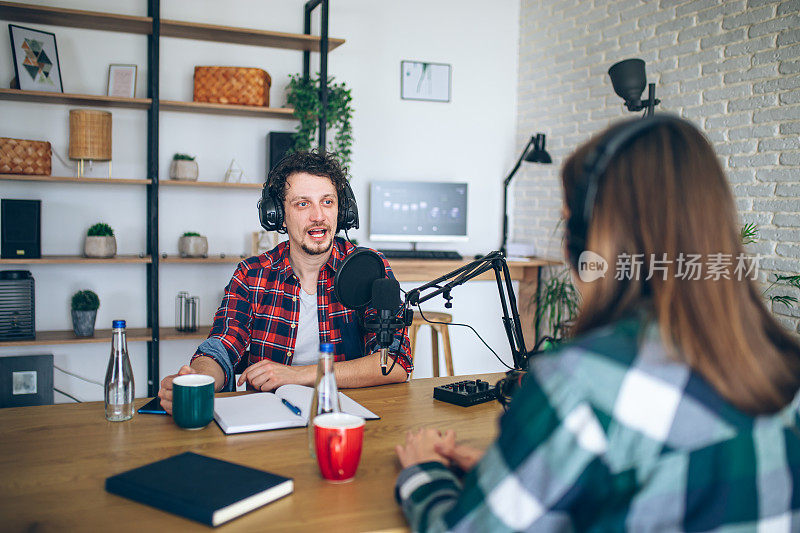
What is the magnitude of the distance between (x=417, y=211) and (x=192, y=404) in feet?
9.86

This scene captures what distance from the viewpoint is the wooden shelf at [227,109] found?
3.50m

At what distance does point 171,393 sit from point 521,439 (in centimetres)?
93

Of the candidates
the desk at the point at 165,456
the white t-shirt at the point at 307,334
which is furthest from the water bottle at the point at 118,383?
the white t-shirt at the point at 307,334

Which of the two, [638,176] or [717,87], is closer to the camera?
[638,176]

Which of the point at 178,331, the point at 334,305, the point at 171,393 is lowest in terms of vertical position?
the point at 178,331

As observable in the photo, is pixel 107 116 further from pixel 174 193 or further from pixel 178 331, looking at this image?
pixel 178 331

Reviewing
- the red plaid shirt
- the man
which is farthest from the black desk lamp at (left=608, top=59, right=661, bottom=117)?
the red plaid shirt

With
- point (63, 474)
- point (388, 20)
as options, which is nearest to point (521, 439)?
point (63, 474)

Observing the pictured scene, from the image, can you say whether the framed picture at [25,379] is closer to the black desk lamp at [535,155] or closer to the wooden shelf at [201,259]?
the wooden shelf at [201,259]

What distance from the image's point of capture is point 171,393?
4.64 feet

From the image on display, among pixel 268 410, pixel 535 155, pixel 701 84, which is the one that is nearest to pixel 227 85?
→ pixel 535 155

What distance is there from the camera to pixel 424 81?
172 inches

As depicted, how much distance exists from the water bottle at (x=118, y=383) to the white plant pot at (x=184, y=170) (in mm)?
2403

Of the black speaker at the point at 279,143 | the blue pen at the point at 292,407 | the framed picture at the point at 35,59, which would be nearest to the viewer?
the blue pen at the point at 292,407
